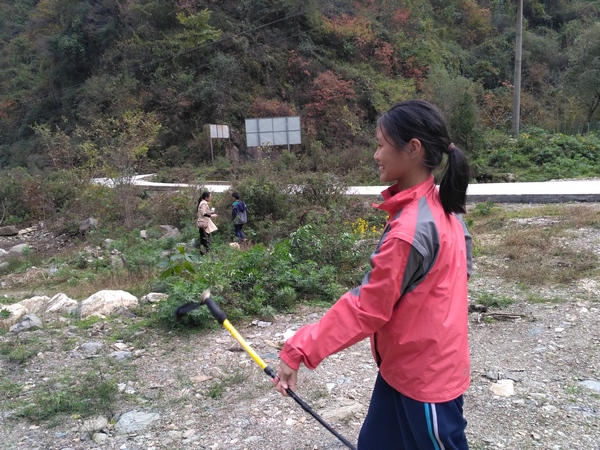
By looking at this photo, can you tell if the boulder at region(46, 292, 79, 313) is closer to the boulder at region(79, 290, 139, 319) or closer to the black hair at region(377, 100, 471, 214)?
the boulder at region(79, 290, 139, 319)

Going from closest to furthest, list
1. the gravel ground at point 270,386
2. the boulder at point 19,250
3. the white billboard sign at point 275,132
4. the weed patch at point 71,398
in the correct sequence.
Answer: the gravel ground at point 270,386 < the weed patch at point 71,398 < the boulder at point 19,250 < the white billboard sign at point 275,132

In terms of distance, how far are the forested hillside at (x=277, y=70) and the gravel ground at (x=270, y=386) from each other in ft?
61.6

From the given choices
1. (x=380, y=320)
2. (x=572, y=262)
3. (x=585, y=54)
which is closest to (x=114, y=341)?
(x=380, y=320)

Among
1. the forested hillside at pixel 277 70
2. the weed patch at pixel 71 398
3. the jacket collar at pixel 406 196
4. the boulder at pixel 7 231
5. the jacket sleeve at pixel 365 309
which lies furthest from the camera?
the forested hillside at pixel 277 70

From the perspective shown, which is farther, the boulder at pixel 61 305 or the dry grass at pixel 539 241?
the boulder at pixel 61 305

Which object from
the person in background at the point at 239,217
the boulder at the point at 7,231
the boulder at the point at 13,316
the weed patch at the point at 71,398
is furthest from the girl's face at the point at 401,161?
the boulder at the point at 7,231

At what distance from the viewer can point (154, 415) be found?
332 cm

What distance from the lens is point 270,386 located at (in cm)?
363

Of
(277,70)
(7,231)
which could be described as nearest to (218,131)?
(7,231)

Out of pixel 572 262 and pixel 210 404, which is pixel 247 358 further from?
pixel 572 262

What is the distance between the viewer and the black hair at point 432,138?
1.75 metres

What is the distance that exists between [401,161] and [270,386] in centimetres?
233

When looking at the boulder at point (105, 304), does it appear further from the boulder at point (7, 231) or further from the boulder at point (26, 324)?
the boulder at point (7, 231)

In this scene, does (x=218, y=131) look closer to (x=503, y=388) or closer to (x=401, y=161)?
(x=503, y=388)
